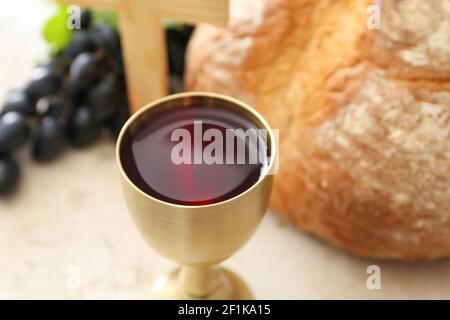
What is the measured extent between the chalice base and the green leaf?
0.45 m

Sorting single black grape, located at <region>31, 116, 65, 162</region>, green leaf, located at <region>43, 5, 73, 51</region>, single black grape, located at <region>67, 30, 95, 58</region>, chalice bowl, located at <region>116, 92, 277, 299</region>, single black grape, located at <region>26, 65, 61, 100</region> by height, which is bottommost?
chalice bowl, located at <region>116, 92, 277, 299</region>

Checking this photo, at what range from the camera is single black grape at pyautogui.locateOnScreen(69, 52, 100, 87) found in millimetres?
1146

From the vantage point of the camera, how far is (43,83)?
3.87 feet

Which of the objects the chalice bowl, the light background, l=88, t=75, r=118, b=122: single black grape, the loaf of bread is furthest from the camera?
l=88, t=75, r=118, b=122: single black grape

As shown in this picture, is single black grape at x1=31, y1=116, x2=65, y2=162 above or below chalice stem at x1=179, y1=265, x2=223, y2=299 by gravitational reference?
above

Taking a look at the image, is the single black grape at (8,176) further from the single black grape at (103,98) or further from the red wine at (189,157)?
the red wine at (189,157)

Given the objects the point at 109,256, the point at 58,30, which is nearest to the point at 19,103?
the point at 58,30

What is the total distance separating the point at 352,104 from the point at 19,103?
1.74 ft

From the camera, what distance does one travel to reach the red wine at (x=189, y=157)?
2.67 ft

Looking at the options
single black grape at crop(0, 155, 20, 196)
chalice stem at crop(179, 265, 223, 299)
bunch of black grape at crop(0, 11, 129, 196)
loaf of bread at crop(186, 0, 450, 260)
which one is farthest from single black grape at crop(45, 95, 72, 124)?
chalice stem at crop(179, 265, 223, 299)

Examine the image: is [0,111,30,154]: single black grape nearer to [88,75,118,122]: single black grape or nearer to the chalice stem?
[88,75,118,122]: single black grape

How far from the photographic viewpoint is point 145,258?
3.57 feet

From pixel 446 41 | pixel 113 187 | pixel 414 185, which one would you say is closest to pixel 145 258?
pixel 113 187
